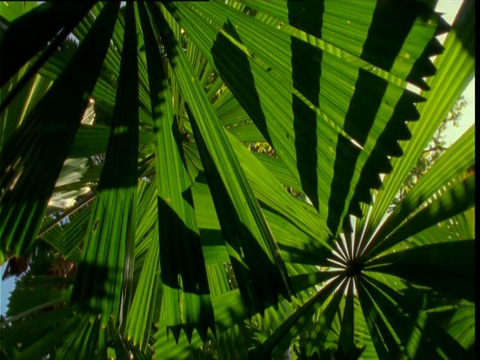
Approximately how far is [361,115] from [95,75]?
61cm

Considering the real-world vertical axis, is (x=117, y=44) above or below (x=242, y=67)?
above

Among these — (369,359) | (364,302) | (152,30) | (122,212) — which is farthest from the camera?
(369,359)

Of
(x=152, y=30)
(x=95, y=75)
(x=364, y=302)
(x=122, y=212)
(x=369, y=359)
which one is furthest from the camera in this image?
(x=369, y=359)

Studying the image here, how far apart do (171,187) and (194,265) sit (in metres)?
0.21

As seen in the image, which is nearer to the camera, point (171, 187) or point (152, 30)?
point (152, 30)

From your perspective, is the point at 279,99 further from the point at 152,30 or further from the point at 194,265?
the point at 194,265

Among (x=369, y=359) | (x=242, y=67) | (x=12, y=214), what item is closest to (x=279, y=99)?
(x=242, y=67)

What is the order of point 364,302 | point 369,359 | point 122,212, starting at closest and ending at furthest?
point 122,212, point 364,302, point 369,359

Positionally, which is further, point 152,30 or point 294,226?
point 294,226

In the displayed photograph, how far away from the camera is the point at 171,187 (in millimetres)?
1366

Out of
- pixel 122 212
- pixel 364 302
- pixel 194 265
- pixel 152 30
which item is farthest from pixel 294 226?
pixel 152 30

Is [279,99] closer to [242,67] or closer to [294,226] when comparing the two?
[242,67]

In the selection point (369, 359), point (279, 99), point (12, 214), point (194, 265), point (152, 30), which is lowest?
point (369, 359)

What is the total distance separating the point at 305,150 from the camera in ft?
4.28
